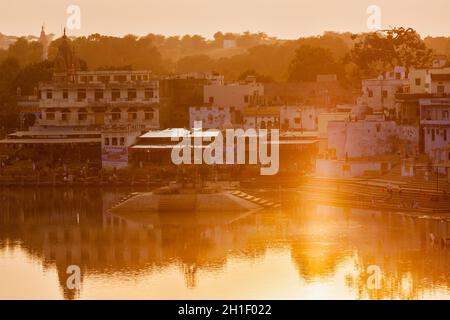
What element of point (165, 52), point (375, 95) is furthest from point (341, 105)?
point (165, 52)

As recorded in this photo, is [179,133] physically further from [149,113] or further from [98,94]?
[98,94]

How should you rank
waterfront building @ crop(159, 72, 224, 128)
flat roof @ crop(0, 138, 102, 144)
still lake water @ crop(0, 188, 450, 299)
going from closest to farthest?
still lake water @ crop(0, 188, 450, 299), flat roof @ crop(0, 138, 102, 144), waterfront building @ crop(159, 72, 224, 128)

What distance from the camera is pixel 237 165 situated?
57469mm

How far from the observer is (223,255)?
1537 inches

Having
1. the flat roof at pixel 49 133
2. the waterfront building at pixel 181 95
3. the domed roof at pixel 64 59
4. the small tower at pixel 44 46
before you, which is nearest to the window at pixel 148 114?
the waterfront building at pixel 181 95

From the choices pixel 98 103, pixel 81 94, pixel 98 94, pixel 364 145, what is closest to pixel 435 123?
pixel 364 145

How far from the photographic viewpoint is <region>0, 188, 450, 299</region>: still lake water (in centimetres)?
3406

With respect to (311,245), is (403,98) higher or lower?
higher

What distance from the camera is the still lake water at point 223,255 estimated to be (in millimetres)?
34062

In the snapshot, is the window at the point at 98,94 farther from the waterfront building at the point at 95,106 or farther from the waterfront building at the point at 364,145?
the waterfront building at the point at 364,145

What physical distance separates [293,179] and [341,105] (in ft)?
36.4

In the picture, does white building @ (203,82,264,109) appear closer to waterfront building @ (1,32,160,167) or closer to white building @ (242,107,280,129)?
white building @ (242,107,280,129)

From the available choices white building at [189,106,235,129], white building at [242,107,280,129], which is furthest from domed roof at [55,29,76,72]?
white building at [242,107,280,129]

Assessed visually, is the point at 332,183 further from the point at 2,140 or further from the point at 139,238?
the point at 2,140
